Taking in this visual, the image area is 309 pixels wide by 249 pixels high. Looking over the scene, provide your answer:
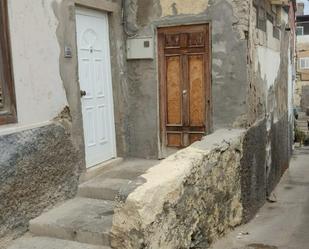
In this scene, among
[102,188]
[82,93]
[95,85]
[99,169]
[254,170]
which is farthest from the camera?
[254,170]

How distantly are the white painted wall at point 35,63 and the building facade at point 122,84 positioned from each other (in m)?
0.01

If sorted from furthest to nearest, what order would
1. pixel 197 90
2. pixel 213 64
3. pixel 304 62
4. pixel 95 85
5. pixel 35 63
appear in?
pixel 304 62 < pixel 197 90 < pixel 213 64 < pixel 95 85 < pixel 35 63

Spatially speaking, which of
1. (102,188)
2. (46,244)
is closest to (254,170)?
(102,188)

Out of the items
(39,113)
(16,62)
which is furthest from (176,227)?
(16,62)

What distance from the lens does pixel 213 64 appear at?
20.3 feet

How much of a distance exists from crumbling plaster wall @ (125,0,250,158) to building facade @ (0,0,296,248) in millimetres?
14

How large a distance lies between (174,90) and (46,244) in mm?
3280

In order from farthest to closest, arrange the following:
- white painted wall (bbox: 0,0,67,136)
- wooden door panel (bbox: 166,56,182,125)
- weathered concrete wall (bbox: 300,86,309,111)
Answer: weathered concrete wall (bbox: 300,86,309,111)
wooden door panel (bbox: 166,56,182,125)
white painted wall (bbox: 0,0,67,136)

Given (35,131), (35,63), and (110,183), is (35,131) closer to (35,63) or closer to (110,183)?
(35,63)

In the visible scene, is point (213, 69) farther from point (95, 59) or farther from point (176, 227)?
point (176, 227)

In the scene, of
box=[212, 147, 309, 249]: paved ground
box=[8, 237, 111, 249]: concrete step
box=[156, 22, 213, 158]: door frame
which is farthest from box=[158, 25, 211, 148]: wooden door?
box=[8, 237, 111, 249]: concrete step

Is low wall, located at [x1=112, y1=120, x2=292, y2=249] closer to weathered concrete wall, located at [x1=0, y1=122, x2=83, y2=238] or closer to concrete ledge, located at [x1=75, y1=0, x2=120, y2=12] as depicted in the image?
weathered concrete wall, located at [x1=0, y1=122, x2=83, y2=238]

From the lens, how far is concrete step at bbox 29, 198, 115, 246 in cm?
403

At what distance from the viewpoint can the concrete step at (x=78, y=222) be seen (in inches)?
159
